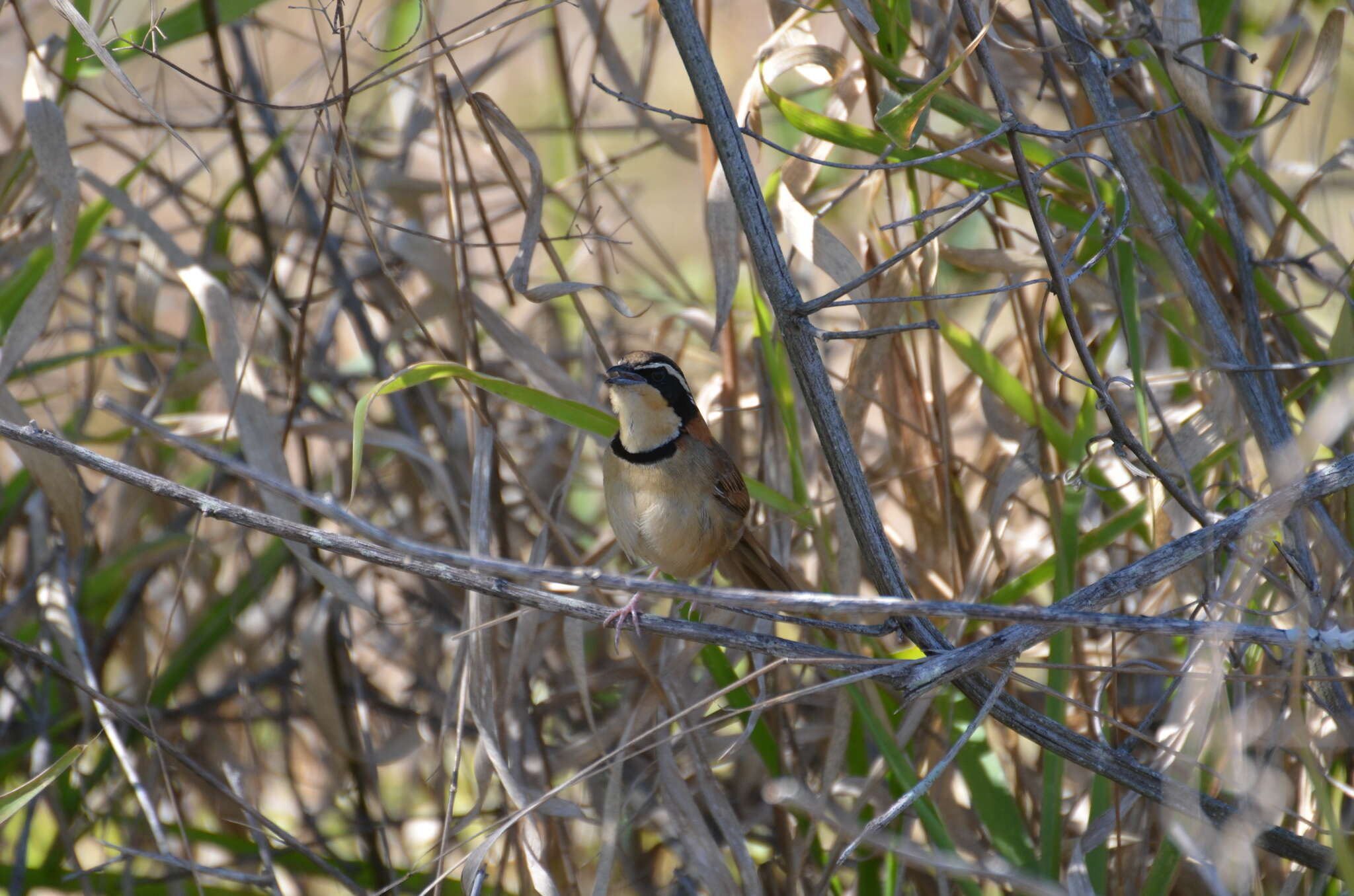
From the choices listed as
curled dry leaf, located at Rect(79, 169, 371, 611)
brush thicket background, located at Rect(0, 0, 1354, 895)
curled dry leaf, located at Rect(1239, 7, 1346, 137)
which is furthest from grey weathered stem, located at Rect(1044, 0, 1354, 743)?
curled dry leaf, located at Rect(79, 169, 371, 611)

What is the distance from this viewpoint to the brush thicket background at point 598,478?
7.52ft

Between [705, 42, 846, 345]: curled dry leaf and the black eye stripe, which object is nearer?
[705, 42, 846, 345]: curled dry leaf

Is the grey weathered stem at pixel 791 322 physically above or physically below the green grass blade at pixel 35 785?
above

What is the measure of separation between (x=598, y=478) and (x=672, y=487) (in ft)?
5.08

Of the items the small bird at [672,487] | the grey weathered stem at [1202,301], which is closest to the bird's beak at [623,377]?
the small bird at [672,487]

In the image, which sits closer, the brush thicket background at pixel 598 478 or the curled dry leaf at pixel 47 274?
the brush thicket background at pixel 598 478

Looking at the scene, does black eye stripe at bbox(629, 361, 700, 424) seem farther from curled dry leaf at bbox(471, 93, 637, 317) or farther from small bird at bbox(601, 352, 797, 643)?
curled dry leaf at bbox(471, 93, 637, 317)

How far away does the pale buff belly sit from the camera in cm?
285

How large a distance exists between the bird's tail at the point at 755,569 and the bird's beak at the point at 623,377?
492 mm

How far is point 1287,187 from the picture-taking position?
142 inches

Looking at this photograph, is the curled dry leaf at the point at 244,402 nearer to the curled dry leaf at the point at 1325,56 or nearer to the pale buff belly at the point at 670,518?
the pale buff belly at the point at 670,518

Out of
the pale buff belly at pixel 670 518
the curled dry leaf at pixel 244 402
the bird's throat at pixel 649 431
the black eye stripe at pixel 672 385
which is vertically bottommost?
A: the pale buff belly at pixel 670 518

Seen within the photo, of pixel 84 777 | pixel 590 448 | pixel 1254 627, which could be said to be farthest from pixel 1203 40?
pixel 84 777

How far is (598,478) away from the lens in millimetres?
4391
